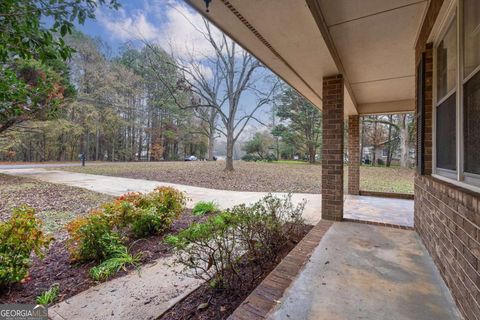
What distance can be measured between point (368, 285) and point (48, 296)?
2.83 metres

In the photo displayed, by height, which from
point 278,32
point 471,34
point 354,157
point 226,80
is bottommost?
point 354,157

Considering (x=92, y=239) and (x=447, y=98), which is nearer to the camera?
(x=447, y=98)

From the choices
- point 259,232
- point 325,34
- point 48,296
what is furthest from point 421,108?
point 48,296

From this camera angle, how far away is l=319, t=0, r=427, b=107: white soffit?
2.29 metres

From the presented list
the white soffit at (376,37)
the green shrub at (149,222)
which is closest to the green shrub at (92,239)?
the green shrub at (149,222)

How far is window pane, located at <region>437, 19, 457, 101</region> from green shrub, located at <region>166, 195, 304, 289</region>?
2134 mm

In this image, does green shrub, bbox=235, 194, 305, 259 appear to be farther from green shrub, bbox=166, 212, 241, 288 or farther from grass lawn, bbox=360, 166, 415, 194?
grass lawn, bbox=360, 166, 415, 194

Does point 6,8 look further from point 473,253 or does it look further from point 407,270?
point 407,270

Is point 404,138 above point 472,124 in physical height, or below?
above

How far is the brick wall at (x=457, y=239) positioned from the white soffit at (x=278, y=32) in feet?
6.45

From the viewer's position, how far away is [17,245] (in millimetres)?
2150

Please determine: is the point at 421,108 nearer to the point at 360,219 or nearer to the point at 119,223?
the point at 360,219

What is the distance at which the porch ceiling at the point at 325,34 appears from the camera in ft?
7.02

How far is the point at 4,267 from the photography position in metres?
2.05
